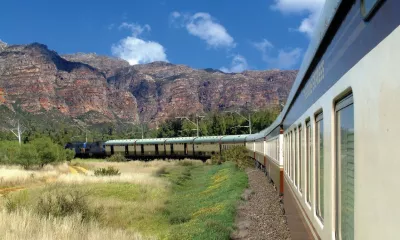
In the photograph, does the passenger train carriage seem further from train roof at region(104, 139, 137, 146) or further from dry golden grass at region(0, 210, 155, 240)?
train roof at region(104, 139, 137, 146)

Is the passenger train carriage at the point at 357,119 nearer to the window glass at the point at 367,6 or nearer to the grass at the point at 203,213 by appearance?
the window glass at the point at 367,6

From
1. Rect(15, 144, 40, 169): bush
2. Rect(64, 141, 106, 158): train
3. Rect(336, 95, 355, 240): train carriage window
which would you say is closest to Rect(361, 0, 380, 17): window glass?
Rect(336, 95, 355, 240): train carriage window

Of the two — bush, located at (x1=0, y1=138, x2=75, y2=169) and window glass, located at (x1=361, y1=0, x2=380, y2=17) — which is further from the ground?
window glass, located at (x1=361, y1=0, x2=380, y2=17)

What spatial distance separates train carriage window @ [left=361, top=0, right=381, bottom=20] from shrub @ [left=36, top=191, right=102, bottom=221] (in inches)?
538

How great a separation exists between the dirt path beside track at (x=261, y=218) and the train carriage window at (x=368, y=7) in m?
9.77

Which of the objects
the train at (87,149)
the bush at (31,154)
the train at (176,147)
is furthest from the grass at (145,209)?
the train at (87,149)

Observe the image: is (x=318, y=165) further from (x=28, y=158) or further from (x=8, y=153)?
(x=8, y=153)

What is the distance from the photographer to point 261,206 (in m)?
16.7

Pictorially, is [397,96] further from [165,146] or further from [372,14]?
[165,146]

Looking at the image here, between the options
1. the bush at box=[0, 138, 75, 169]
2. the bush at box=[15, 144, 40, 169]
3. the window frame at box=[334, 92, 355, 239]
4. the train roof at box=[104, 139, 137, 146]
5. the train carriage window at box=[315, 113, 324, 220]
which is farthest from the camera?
the train roof at box=[104, 139, 137, 146]

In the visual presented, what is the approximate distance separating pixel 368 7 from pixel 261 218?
504 inches

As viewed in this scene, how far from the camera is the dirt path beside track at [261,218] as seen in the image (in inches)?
477

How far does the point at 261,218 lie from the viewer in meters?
14.4

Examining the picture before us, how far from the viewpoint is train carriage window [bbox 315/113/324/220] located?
3.94 m
